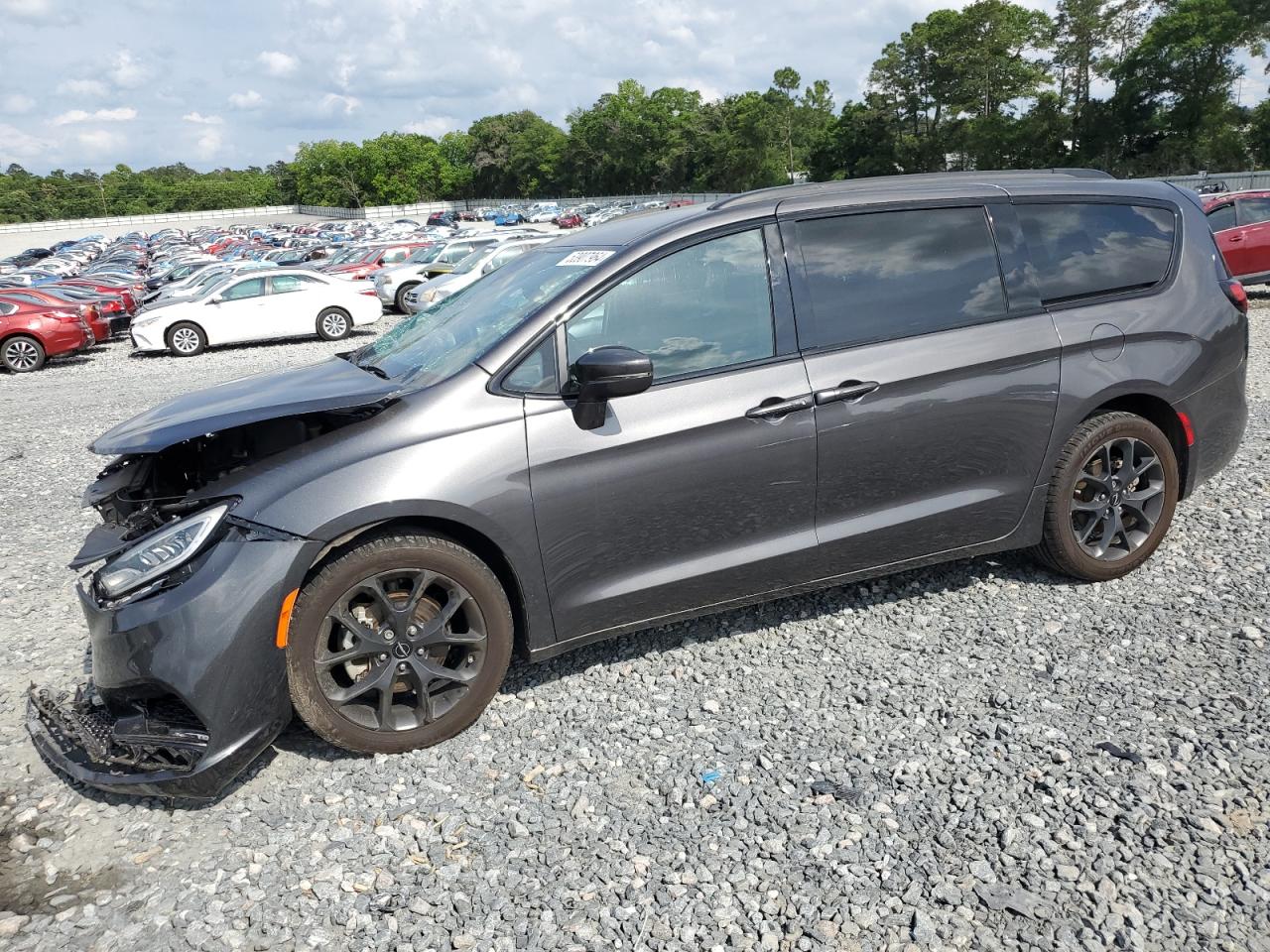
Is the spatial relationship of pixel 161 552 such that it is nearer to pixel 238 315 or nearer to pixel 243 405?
pixel 243 405

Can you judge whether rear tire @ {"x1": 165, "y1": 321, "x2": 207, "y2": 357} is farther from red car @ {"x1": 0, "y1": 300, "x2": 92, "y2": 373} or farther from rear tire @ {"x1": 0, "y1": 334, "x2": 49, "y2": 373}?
rear tire @ {"x1": 0, "y1": 334, "x2": 49, "y2": 373}

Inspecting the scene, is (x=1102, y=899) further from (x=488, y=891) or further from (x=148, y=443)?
(x=148, y=443)

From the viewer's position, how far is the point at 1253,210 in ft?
46.4

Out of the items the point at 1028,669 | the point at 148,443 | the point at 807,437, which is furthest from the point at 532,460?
the point at 1028,669

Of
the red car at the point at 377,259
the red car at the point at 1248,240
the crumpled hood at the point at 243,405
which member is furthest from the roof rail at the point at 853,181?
the red car at the point at 377,259

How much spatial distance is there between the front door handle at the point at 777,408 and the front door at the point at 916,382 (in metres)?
0.07

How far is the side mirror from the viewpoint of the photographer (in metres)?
3.38

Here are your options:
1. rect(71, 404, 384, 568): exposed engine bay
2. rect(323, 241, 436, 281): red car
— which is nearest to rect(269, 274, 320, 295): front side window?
rect(323, 241, 436, 281): red car

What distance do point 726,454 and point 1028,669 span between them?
1.52 meters

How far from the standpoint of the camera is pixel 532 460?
11.4ft

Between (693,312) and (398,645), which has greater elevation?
(693,312)

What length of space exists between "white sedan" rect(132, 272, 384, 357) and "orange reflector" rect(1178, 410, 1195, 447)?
58.0ft

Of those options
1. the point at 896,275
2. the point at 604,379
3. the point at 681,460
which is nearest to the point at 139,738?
the point at 604,379

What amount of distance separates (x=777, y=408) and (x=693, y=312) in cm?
50
